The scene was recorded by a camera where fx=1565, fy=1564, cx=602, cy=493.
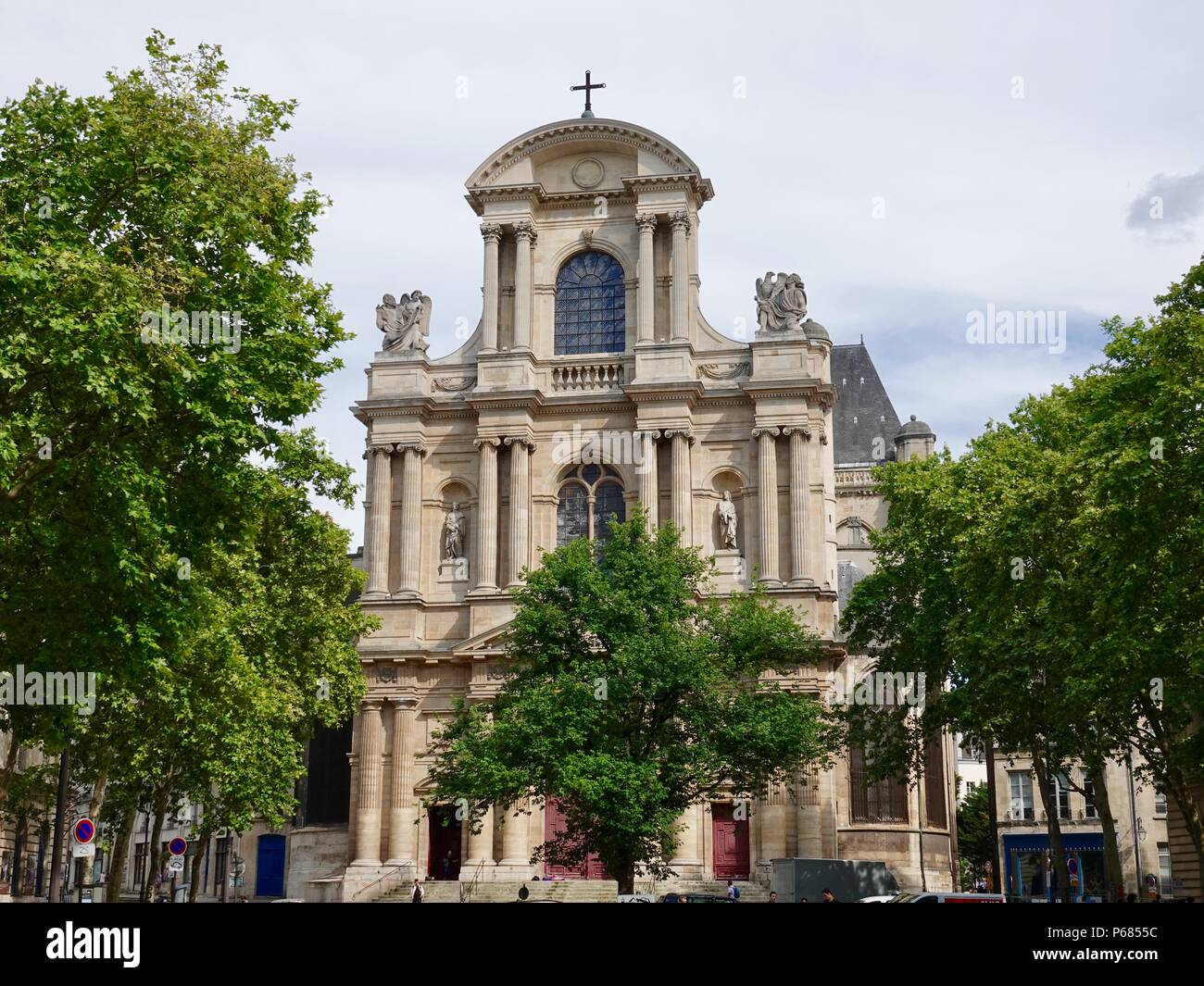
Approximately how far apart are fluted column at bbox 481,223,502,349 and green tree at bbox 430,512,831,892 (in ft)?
44.4

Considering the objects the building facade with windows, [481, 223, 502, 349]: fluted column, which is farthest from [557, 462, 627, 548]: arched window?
the building facade with windows

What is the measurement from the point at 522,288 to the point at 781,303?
8.31m

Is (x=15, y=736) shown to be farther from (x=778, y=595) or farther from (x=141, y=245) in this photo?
(x=778, y=595)

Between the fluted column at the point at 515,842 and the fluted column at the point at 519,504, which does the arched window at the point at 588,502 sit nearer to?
the fluted column at the point at 519,504

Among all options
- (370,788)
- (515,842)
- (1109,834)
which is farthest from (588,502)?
(1109,834)

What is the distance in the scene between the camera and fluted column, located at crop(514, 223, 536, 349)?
50312 mm

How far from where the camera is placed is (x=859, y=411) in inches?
3002

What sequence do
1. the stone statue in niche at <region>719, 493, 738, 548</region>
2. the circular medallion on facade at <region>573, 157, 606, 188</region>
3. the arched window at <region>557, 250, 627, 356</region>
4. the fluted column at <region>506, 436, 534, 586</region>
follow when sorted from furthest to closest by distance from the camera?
the circular medallion on facade at <region>573, 157, 606, 188</region>
the arched window at <region>557, 250, 627, 356</region>
the fluted column at <region>506, 436, 534, 586</region>
the stone statue in niche at <region>719, 493, 738, 548</region>

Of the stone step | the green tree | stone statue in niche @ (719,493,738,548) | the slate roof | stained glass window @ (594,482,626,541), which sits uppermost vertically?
the slate roof

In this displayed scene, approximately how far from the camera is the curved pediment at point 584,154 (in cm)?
5022

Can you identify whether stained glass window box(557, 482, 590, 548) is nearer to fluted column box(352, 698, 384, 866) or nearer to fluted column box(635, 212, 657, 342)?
fluted column box(635, 212, 657, 342)

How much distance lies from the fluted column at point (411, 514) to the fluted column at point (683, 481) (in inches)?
321

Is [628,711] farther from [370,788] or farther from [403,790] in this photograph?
[370,788]

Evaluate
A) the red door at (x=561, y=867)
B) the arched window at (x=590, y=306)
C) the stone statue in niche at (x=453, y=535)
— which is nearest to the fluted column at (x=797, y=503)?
the arched window at (x=590, y=306)
